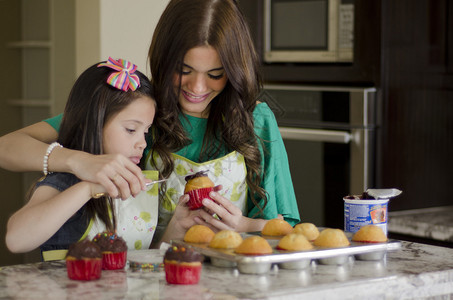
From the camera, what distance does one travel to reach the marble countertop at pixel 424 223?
8.82 feet

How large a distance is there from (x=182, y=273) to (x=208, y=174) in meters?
0.70

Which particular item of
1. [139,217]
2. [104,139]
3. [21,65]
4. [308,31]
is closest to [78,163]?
[104,139]

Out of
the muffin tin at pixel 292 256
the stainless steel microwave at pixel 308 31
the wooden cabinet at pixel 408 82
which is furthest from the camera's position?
the stainless steel microwave at pixel 308 31

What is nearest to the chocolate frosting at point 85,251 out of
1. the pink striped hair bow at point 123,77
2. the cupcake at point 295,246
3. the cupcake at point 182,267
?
the cupcake at point 182,267

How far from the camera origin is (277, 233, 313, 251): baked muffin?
57.1 inches

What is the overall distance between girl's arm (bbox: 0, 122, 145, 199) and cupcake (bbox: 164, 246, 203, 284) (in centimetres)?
32

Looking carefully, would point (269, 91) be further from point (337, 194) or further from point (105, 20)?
point (105, 20)

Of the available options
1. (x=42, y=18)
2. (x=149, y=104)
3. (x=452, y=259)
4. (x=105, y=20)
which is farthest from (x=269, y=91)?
(x=42, y=18)

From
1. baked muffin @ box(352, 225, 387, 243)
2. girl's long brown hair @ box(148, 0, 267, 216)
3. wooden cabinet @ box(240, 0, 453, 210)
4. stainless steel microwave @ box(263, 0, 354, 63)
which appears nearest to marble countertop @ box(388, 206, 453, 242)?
wooden cabinet @ box(240, 0, 453, 210)

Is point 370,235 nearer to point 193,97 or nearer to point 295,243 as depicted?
point 295,243

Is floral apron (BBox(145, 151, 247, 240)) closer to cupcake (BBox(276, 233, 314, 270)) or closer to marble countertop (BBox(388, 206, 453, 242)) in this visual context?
cupcake (BBox(276, 233, 314, 270))

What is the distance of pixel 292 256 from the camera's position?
141 centimetres

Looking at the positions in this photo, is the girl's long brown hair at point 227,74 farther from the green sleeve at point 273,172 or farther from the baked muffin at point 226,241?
the baked muffin at point 226,241

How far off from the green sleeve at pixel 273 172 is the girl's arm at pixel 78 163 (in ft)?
1.84
